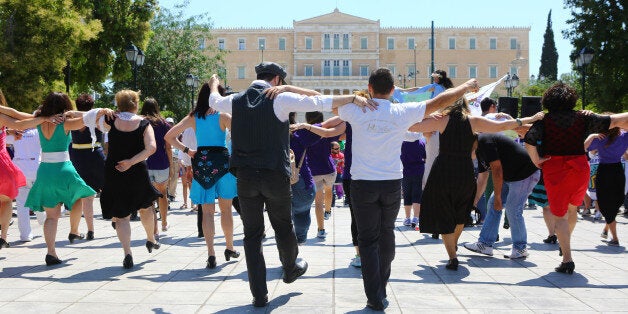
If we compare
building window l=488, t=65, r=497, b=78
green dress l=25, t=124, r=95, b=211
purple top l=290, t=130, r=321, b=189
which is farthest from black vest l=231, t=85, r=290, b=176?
building window l=488, t=65, r=497, b=78

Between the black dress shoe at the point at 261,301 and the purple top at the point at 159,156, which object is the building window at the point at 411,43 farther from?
the black dress shoe at the point at 261,301

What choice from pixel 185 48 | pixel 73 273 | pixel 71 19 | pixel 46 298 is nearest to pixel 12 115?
pixel 73 273

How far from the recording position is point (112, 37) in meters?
33.3

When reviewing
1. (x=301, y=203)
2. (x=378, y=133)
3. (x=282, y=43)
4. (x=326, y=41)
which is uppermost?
(x=326, y=41)

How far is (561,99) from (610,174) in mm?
2995

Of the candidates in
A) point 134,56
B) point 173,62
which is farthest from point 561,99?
point 173,62

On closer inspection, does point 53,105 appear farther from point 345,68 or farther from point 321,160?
point 345,68

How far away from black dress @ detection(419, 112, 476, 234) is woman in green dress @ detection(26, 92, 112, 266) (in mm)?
3786

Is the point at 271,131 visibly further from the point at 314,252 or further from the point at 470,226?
the point at 470,226

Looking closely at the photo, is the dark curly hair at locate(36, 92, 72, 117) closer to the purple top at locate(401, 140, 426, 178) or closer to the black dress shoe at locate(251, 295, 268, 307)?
the black dress shoe at locate(251, 295, 268, 307)

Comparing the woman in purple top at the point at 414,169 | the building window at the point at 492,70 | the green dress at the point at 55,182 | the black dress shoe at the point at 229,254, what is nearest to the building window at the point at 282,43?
the building window at the point at 492,70

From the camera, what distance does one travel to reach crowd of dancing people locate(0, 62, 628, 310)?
4969 mm

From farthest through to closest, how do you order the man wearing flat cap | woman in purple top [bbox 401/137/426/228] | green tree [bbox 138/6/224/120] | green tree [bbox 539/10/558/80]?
green tree [bbox 539/10/558/80] → green tree [bbox 138/6/224/120] → woman in purple top [bbox 401/137/426/228] → the man wearing flat cap

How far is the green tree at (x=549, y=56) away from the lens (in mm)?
79688
